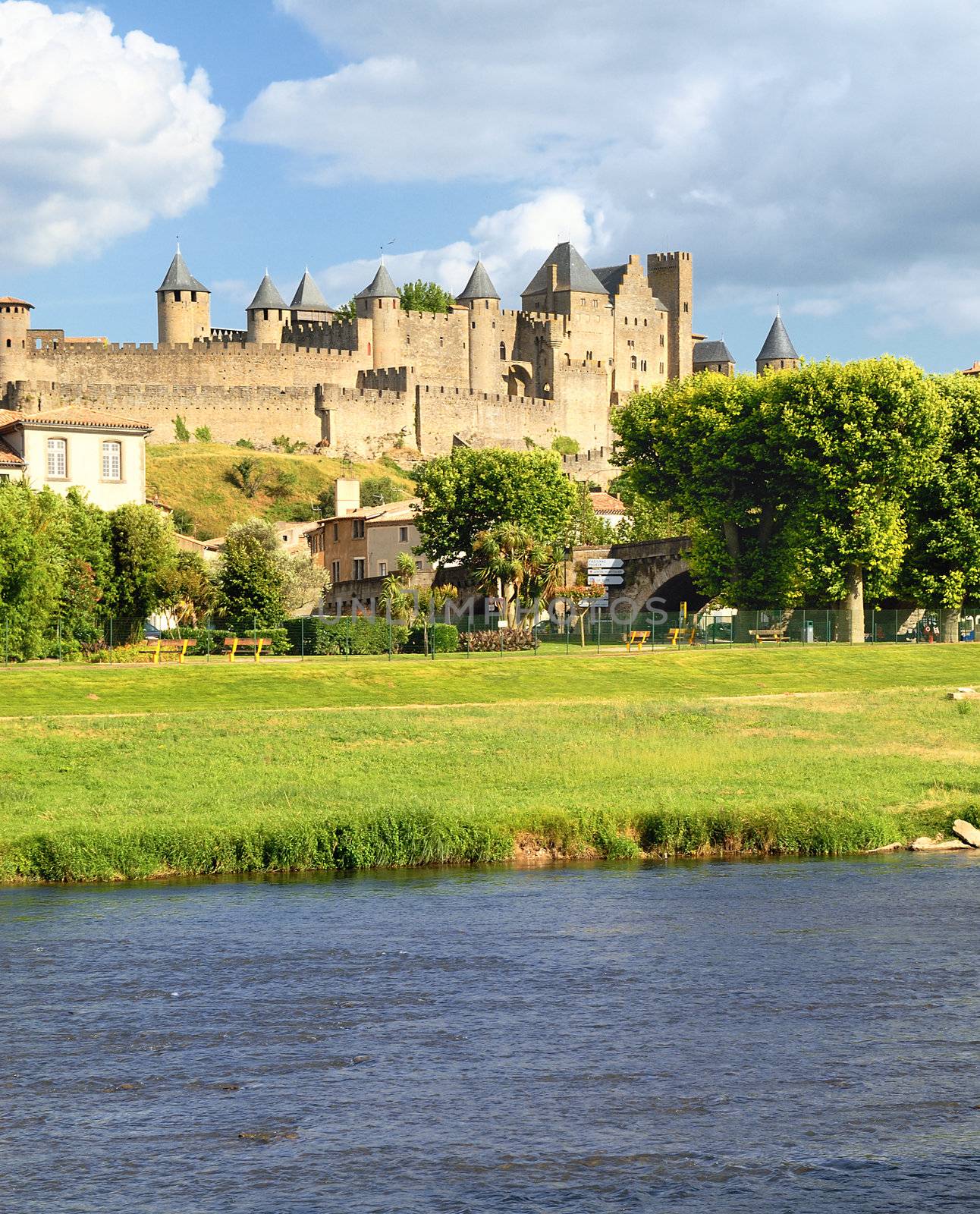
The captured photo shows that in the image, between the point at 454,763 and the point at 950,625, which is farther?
the point at 950,625

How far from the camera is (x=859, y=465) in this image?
208 ft

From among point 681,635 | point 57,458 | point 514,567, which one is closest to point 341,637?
point 514,567

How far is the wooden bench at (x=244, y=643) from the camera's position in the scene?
181ft

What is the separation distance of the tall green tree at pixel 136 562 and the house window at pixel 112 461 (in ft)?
39.5

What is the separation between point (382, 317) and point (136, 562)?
83324 millimetres

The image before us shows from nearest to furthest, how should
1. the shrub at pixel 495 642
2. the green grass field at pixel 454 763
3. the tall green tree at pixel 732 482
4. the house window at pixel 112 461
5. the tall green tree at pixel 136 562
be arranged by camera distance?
the green grass field at pixel 454 763 < the tall green tree at pixel 136 562 < the shrub at pixel 495 642 < the tall green tree at pixel 732 482 < the house window at pixel 112 461

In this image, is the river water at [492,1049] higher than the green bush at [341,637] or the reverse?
the reverse

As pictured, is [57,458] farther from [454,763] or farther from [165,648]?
[454,763]

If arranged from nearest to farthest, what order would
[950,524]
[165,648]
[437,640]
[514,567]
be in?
[165,648] → [437,640] → [950,524] → [514,567]

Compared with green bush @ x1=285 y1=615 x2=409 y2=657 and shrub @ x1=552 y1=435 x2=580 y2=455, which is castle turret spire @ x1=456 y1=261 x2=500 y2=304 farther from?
green bush @ x1=285 y1=615 x2=409 y2=657

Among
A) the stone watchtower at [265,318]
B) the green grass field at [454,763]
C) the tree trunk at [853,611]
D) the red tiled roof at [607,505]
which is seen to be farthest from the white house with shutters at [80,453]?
the stone watchtower at [265,318]

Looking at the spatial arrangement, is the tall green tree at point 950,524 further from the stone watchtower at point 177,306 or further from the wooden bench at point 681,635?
the stone watchtower at point 177,306

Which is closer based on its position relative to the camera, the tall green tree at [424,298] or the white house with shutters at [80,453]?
the white house with shutters at [80,453]

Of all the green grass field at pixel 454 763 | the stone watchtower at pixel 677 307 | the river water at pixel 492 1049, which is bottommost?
the river water at pixel 492 1049
